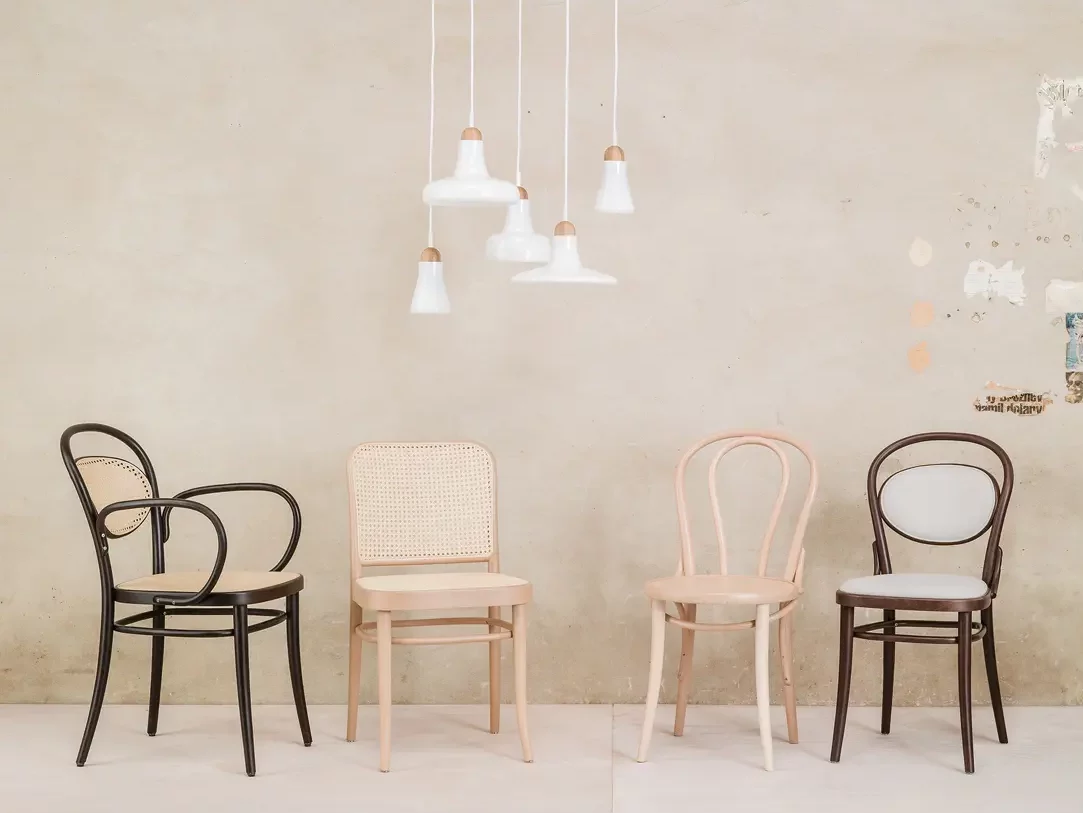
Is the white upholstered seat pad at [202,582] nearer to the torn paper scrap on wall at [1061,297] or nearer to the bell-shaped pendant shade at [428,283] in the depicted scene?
the bell-shaped pendant shade at [428,283]

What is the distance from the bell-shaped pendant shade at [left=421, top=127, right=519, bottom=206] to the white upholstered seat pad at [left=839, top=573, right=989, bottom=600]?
1.52m

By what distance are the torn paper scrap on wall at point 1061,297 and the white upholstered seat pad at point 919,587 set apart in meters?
1.11

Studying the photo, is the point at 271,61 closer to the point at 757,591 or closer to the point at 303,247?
the point at 303,247

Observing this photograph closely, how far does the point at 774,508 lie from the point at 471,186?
1546 mm

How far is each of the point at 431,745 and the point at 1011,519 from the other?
2115 millimetres

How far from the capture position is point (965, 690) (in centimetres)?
314

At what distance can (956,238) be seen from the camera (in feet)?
12.8

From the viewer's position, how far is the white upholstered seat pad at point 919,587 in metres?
3.15

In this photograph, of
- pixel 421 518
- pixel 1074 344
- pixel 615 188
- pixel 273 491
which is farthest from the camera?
pixel 1074 344

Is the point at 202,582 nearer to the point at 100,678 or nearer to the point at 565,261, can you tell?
the point at 100,678

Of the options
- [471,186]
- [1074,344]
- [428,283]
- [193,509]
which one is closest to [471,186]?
[471,186]

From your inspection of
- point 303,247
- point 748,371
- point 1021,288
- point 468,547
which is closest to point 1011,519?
point 1021,288

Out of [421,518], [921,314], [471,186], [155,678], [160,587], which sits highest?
[471,186]


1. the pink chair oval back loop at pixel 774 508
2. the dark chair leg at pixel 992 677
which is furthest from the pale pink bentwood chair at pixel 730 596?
the dark chair leg at pixel 992 677
